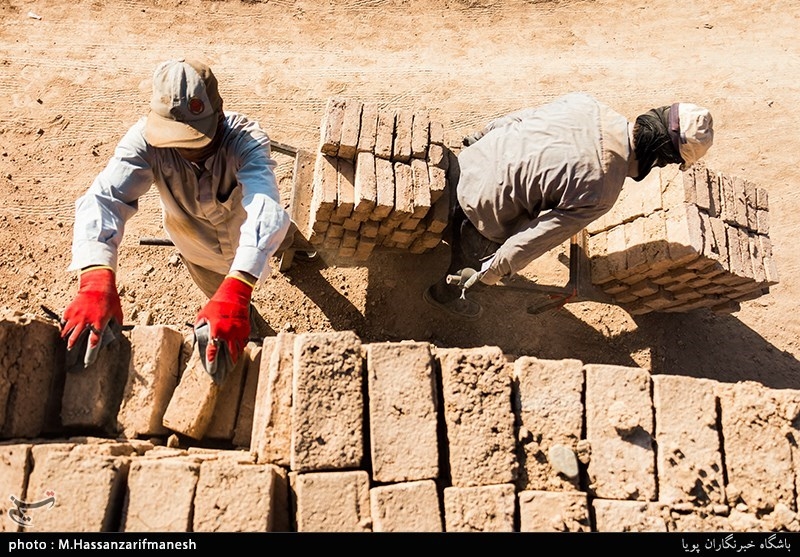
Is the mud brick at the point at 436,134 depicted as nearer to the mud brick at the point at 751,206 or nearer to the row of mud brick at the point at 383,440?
the row of mud brick at the point at 383,440

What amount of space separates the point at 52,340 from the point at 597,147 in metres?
3.52

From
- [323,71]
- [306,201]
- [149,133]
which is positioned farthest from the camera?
[323,71]

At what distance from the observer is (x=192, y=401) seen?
3350 millimetres

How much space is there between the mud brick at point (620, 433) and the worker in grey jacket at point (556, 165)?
3.71ft

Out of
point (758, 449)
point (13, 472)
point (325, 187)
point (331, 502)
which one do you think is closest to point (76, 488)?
point (13, 472)

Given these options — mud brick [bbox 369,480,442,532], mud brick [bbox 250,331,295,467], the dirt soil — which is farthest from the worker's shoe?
mud brick [bbox 369,480,442,532]

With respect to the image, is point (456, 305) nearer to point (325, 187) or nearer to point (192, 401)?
point (325, 187)

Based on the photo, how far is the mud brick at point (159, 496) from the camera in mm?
2889

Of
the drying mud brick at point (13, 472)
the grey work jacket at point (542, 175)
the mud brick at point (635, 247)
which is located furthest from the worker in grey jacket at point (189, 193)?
the mud brick at point (635, 247)

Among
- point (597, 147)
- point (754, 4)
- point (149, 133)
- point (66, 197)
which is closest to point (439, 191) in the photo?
point (597, 147)

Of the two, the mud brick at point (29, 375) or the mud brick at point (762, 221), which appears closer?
the mud brick at point (29, 375)

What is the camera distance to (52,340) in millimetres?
3361

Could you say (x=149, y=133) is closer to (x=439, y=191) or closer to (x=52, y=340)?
(x=52, y=340)
